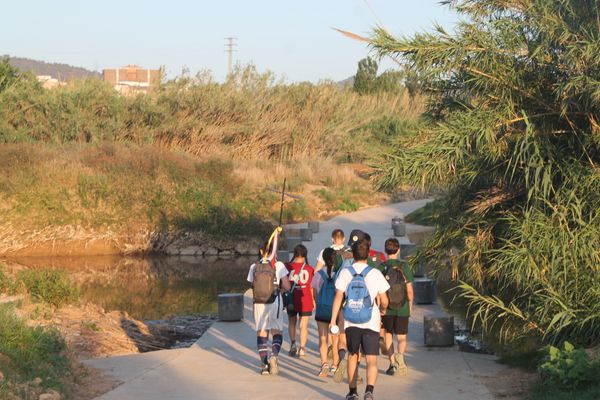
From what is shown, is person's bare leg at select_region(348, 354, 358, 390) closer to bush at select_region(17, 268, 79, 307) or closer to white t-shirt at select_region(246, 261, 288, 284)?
white t-shirt at select_region(246, 261, 288, 284)

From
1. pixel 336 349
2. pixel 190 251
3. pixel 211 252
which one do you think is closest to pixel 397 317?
pixel 336 349

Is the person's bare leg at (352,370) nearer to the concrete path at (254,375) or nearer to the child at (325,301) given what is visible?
the concrete path at (254,375)

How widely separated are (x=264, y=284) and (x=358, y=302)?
2.17 m

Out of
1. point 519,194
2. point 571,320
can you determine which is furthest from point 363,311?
point 519,194

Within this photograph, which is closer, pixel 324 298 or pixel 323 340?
pixel 324 298

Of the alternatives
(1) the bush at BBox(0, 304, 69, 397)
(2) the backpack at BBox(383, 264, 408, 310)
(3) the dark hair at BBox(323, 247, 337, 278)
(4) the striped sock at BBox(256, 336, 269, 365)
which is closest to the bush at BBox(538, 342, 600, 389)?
(2) the backpack at BBox(383, 264, 408, 310)

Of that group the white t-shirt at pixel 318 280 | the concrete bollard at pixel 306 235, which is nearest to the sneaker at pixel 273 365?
the white t-shirt at pixel 318 280

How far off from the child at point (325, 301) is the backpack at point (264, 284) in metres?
0.52

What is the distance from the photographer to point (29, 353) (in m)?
10.1

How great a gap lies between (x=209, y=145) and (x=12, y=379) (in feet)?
119

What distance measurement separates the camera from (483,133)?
12.2 meters

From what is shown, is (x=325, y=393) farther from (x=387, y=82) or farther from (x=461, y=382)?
(x=387, y=82)

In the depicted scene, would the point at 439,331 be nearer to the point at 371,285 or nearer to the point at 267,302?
the point at 267,302

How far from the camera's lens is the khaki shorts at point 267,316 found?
37.7 ft
